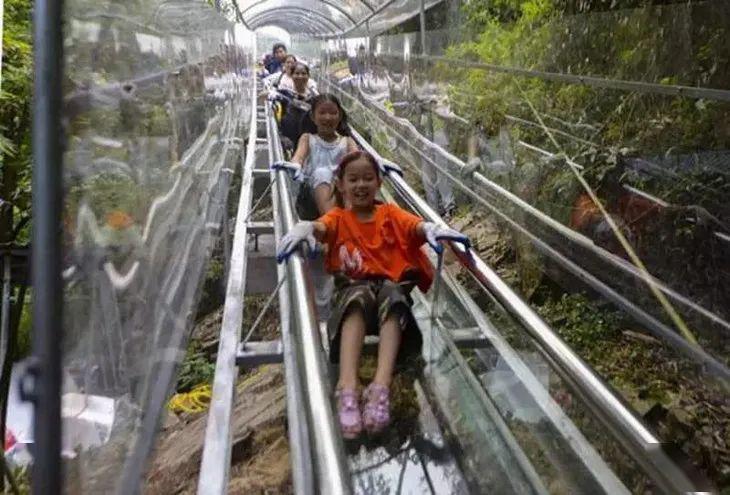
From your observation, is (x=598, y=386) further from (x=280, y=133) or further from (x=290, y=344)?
(x=280, y=133)

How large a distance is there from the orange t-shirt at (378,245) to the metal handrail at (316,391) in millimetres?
425

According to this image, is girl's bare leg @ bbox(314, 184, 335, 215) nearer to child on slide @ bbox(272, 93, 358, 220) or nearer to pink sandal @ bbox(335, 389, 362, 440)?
child on slide @ bbox(272, 93, 358, 220)

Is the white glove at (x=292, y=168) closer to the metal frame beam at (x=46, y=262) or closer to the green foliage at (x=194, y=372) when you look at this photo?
the green foliage at (x=194, y=372)

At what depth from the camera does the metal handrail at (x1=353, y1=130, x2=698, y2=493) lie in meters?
1.63

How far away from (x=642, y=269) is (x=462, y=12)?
3888 mm

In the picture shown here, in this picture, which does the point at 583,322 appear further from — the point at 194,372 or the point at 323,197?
the point at 194,372

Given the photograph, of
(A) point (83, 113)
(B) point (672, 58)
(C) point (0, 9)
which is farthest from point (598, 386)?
(B) point (672, 58)

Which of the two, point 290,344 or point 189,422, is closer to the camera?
point 290,344

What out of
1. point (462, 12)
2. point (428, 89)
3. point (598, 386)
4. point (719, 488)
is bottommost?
point (719, 488)

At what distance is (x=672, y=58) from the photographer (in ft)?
10.9

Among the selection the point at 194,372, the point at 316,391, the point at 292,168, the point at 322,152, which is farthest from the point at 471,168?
the point at 316,391

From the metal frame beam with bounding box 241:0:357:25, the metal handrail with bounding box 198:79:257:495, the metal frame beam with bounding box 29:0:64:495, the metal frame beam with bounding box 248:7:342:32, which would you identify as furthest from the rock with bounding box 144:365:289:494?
the metal frame beam with bounding box 248:7:342:32

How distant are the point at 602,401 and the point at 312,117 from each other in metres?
3.90

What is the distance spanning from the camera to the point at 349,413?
2311mm
